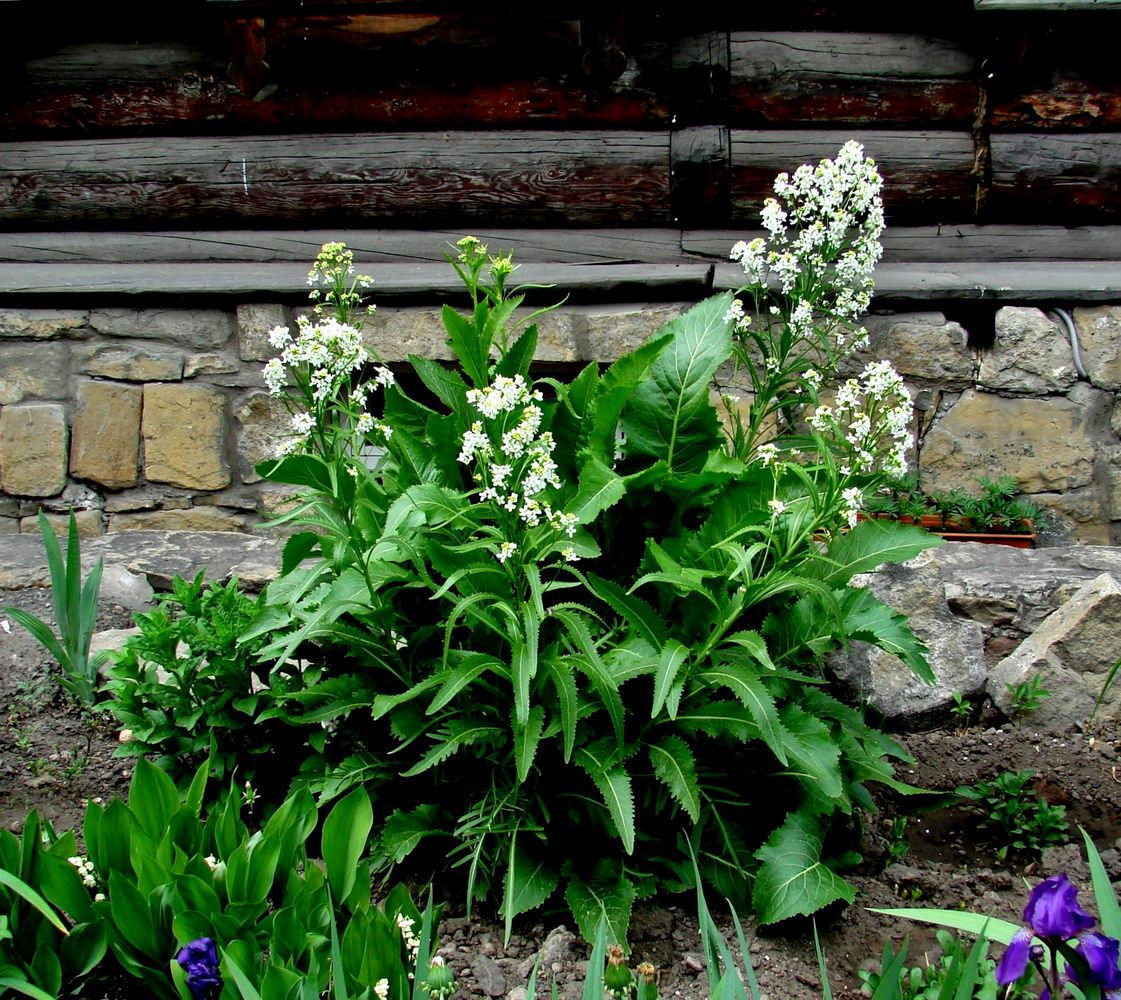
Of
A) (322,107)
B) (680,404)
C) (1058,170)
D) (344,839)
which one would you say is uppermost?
(322,107)

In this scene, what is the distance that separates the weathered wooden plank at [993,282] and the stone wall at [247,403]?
0.08 meters

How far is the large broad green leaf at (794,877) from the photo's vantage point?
2.09 m

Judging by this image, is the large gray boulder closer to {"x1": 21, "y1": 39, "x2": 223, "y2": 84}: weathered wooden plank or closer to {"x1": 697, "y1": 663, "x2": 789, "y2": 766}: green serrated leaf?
{"x1": 697, "y1": 663, "x2": 789, "y2": 766}: green serrated leaf

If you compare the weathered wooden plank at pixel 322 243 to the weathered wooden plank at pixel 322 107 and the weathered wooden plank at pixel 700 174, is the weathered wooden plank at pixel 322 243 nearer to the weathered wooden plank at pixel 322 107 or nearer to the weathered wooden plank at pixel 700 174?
the weathered wooden plank at pixel 700 174

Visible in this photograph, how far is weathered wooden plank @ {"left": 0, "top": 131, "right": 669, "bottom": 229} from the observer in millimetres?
4203

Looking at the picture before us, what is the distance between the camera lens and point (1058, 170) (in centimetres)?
415

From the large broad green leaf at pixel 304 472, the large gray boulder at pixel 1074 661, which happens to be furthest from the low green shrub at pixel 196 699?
the large gray boulder at pixel 1074 661

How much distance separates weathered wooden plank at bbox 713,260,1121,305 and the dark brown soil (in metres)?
1.75

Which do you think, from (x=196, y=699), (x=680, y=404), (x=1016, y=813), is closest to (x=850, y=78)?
(x=680, y=404)

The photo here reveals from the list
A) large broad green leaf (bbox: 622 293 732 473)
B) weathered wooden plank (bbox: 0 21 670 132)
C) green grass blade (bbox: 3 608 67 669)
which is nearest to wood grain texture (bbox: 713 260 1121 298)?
weathered wooden plank (bbox: 0 21 670 132)

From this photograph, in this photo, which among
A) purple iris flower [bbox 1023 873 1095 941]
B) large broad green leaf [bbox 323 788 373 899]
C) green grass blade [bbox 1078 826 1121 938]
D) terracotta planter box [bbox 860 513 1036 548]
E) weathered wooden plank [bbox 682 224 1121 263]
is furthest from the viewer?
weathered wooden plank [bbox 682 224 1121 263]

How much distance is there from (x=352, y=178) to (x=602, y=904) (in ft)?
10.2

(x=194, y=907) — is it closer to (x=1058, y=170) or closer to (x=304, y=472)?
(x=304, y=472)

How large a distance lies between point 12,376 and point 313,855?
8.90 feet
